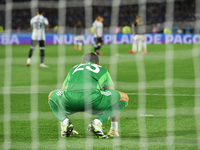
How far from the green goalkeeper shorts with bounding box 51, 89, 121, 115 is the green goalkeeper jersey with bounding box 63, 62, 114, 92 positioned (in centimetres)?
7

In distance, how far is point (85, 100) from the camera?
19.0ft

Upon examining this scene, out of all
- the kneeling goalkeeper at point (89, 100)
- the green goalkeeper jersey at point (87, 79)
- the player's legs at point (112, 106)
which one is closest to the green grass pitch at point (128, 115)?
the kneeling goalkeeper at point (89, 100)

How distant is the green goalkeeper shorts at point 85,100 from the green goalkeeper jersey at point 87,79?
2.8 inches

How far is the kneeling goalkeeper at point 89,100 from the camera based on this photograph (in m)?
5.80

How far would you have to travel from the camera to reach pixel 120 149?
17.0 feet

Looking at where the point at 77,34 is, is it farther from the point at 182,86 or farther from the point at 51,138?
the point at 51,138

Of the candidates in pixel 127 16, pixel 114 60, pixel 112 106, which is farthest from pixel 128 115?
pixel 127 16

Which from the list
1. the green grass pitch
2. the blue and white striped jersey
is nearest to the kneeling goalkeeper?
the green grass pitch

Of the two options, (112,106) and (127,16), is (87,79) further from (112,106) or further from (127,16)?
(127,16)

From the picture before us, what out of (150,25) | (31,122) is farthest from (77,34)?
(31,122)

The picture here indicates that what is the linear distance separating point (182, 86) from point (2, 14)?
78.9 feet

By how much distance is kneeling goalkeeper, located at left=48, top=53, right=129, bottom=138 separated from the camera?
5799 millimetres

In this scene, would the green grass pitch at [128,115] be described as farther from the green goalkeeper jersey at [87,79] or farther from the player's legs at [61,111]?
the green goalkeeper jersey at [87,79]

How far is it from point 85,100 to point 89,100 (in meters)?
0.05
